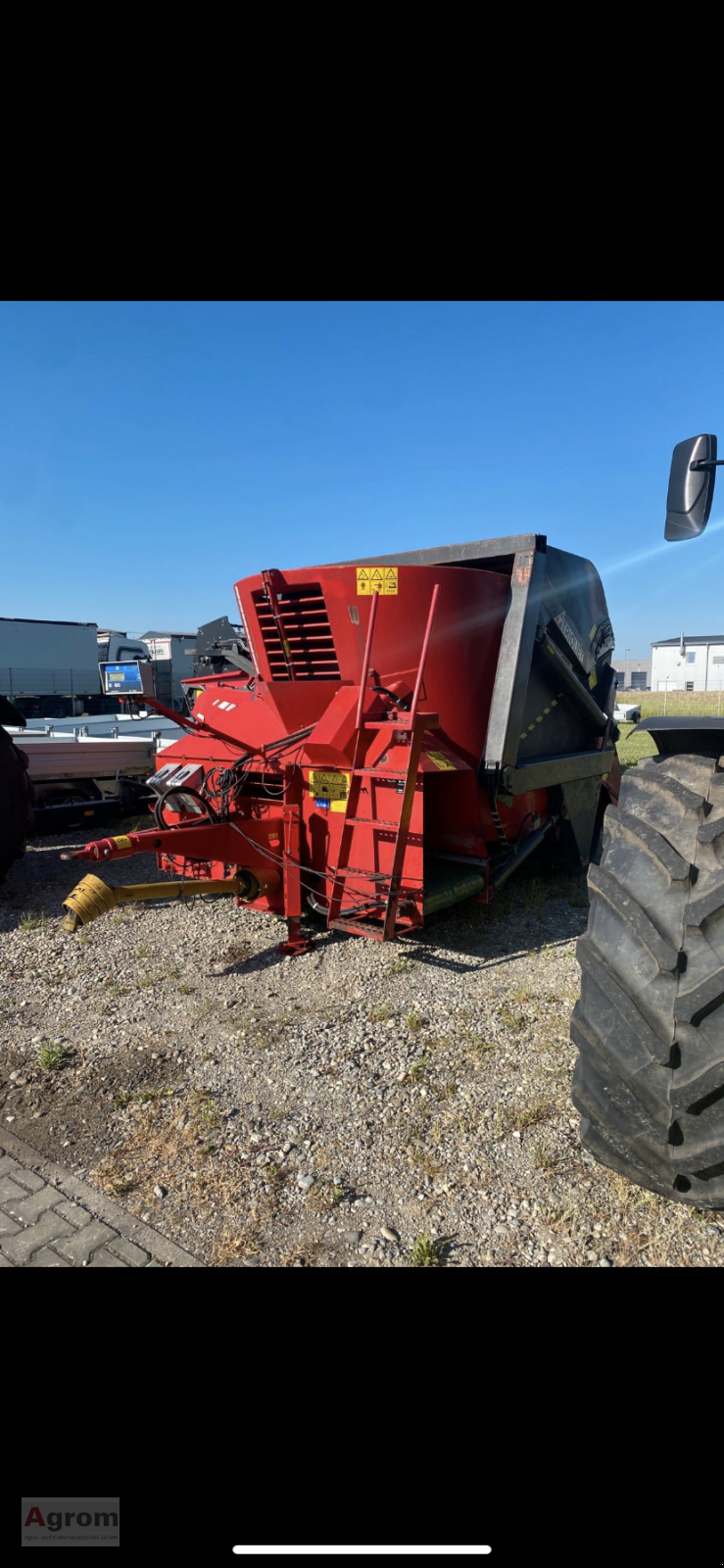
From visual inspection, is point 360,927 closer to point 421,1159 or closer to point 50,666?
point 421,1159

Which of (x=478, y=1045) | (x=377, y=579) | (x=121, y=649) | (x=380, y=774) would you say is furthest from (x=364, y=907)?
(x=121, y=649)

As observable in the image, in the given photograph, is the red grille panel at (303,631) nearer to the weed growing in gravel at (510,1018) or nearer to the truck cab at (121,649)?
the weed growing in gravel at (510,1018)

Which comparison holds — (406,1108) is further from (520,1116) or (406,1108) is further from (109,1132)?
(109,1132)

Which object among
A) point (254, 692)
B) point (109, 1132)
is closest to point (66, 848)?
point (254, 692)

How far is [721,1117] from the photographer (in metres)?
1.79

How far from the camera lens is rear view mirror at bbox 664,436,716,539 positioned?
227cm

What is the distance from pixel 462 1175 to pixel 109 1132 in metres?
1.35

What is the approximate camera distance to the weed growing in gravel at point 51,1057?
344 centimetres

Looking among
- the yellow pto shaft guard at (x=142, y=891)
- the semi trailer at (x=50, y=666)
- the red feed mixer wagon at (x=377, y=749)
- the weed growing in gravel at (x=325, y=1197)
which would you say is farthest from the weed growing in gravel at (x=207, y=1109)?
the semi trailer at (x=50, y=666)

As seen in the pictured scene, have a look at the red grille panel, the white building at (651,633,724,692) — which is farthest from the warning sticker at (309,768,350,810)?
the white building at (651,633,724,692)

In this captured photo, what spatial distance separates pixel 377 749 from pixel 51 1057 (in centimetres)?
225

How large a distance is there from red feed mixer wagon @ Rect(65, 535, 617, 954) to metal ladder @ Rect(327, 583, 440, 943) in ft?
0.03

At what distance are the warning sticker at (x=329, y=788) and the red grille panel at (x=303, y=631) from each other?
74 cm

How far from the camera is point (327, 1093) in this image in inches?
125
